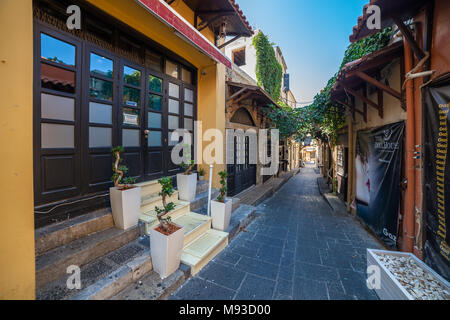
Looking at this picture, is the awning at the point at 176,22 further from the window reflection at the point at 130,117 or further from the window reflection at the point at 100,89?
the window reflection at the point at 130,117

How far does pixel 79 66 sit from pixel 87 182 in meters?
1.82

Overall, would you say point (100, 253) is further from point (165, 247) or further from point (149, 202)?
point (149, 202)

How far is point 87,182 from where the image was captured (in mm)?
2828

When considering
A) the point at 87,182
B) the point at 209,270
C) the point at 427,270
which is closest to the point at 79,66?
the point at 87,182

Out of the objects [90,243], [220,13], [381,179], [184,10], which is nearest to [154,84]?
[184,10]

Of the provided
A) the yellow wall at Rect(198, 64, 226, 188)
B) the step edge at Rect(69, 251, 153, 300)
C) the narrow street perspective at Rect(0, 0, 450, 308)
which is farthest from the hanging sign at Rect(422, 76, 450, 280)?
the yellow wall at Rect(198, 64, 226, 188)

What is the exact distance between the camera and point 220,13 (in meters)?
4.48

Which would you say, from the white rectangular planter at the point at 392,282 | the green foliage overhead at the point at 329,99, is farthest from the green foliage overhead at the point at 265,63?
the white rectangular planter at the point at 392,282

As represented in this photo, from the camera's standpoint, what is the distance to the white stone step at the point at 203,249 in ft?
8.60

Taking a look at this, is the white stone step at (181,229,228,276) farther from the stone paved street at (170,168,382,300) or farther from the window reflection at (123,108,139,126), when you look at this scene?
the window reflection at (123,108,139,126)

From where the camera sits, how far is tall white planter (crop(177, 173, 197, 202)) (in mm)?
3798
